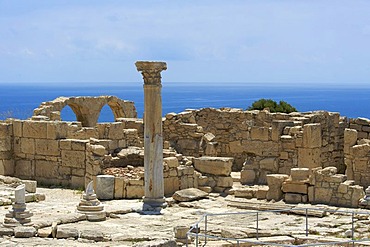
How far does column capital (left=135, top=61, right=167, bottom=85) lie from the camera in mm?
19500

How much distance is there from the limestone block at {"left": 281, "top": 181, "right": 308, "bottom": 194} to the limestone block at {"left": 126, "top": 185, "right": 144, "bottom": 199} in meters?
3.67

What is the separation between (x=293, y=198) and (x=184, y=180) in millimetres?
3275

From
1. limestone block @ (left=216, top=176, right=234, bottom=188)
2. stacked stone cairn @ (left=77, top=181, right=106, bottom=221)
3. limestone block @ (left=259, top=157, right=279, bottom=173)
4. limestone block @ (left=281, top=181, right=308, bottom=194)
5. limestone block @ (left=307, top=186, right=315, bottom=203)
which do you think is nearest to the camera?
stacked stone cairn @ (left=77, top=181, right=106, bottom=221)

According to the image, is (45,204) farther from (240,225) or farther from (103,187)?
(240,225)

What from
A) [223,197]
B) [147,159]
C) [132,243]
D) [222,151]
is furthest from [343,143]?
[132,243]

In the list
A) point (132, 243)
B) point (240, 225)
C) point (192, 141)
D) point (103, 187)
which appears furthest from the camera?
point (192, 141)

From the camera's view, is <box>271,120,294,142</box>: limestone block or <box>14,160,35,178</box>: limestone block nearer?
<box>14,160,35,178</box>: limestone block

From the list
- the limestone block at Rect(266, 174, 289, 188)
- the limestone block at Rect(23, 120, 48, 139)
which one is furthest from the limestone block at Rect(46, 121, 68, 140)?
the limestone block at Rect(266, 174, 289, 188)

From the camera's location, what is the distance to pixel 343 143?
26.2 m

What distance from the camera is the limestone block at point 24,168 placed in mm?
24016

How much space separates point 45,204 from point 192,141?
24.3 feet

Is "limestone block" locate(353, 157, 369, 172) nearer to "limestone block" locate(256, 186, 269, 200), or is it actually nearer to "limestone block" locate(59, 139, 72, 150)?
"limestone block" locate(256, 186, 269, 200)

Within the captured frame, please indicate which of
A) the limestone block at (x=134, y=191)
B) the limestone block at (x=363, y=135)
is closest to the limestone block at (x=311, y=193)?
the limestone block at (x=134, y=191)

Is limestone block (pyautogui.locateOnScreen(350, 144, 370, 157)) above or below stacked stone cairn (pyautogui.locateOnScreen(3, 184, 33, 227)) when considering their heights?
above
